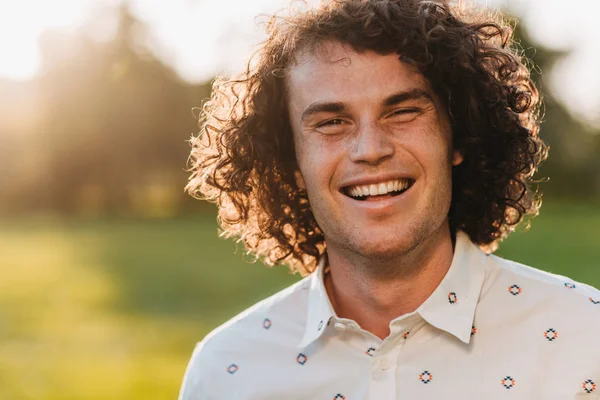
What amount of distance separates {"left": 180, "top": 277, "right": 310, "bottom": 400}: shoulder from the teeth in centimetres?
54

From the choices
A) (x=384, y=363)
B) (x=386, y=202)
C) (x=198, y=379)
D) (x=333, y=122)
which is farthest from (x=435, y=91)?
(x=198, y=379)

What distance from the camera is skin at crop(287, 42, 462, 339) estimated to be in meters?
3.25

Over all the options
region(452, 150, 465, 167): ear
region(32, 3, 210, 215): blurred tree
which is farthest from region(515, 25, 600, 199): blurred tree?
region(452, 150, 465, 167): ear

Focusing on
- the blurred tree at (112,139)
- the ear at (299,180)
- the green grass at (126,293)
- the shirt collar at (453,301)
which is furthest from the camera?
the blurred tree at (112,139)

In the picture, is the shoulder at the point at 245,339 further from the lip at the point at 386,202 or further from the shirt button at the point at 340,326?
the lip at the point at 386,202

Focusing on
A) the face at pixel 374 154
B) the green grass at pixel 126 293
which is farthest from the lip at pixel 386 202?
the green grass at pixel 126 293

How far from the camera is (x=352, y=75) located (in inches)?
131

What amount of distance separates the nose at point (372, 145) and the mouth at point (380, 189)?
3.5 inches

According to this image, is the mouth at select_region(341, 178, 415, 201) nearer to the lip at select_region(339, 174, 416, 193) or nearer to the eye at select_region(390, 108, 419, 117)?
the lip at select_region(339, 174, 416, 193)

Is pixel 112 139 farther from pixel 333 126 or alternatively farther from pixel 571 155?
pixel 333 126

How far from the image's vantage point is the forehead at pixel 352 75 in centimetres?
331

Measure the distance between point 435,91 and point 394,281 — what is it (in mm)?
776

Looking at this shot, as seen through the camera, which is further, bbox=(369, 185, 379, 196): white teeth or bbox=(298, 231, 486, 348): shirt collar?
bbox=(369, 185, 379, 196): white teeth

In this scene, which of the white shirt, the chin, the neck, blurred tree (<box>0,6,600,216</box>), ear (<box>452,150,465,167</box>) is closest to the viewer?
the white shirt
